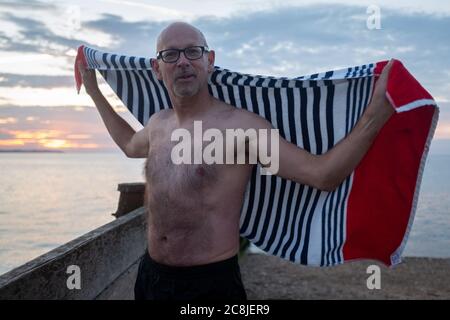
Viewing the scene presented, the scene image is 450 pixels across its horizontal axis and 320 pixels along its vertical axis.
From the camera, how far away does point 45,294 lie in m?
2.82

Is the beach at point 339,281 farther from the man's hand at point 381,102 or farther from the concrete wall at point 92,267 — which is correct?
the man's hand at point 381,102

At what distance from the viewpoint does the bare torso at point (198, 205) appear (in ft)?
9.16

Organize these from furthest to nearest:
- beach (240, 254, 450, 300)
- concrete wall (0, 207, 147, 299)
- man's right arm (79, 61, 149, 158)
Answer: beach (240, 254, 450, 300), man's right arm (79, 61, 149, 158), concrete wall (0, 207, 147, 299)

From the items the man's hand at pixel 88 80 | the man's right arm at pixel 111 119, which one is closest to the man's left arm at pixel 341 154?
the man's right arm at pixel 111 119

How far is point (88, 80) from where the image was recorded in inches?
145

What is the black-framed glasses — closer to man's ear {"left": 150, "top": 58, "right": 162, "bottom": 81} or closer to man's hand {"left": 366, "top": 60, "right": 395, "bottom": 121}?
man's ear {"left": 150, "top": 58, "right": 162, "bottom": 81}

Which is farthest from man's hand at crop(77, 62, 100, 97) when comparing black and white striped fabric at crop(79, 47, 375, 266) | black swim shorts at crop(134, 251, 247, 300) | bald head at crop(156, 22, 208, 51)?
black swim shorts at crop(134, 251, 247, 300)

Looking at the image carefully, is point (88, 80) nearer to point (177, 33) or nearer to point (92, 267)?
point (177, 33)

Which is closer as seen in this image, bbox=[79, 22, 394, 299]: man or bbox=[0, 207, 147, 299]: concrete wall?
bbox=[0, 207, 147, 299]: concrete wall

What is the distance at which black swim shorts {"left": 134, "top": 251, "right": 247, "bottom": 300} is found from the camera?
282 cm

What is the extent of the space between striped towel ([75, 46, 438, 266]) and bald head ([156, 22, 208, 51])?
0.93ft

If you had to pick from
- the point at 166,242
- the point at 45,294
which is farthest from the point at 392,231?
the point at 45,294

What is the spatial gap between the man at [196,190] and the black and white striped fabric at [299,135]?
0.15m

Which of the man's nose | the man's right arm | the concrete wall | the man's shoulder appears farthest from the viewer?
the man's right arm
